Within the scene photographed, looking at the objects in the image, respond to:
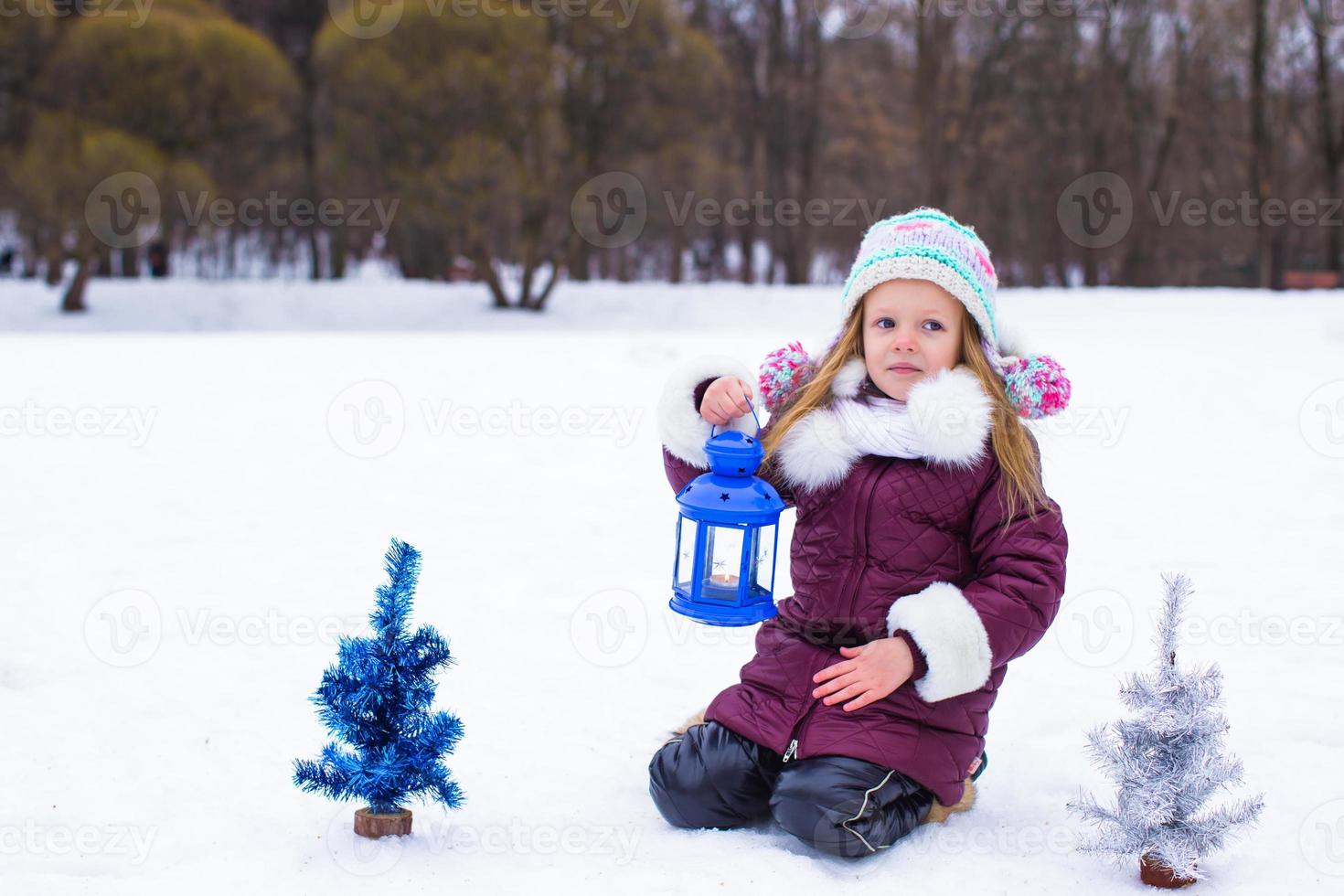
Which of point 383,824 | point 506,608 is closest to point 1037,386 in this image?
point 383,824

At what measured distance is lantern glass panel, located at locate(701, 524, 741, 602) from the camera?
2.75m

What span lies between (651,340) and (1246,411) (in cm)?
474

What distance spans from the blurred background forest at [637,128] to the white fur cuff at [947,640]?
45.5ft

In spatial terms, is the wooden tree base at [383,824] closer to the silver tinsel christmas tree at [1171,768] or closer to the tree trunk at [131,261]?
the silver tinsel christmas tree at [1171,768]

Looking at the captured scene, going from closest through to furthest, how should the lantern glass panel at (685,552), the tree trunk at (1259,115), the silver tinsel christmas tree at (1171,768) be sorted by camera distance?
1. the silver tinsel christmas tree at (1171,768)
2. the lantern glass panel at (685,552)
3. the tree trunk at (1259,115)

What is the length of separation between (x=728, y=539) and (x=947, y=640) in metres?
0.63

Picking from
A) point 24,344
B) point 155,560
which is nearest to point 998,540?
point 155,560

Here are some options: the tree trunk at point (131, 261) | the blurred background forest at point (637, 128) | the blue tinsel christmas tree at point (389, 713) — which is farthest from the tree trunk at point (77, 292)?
the blue tinsel christmas tree at point (389, 713)

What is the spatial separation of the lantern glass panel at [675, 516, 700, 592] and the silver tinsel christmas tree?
3.34 feet

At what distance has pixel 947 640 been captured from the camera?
8.07ft

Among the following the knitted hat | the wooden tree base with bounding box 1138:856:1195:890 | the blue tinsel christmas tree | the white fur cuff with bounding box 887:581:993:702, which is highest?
the knitted hat

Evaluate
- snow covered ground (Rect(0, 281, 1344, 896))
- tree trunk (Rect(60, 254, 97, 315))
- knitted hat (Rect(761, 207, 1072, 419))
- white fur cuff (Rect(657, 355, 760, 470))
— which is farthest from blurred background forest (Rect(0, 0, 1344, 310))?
knitted hat (Rect(761, 207, 1072, 419))

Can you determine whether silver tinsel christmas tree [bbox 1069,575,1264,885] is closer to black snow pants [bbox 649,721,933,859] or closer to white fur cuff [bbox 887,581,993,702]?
white fur cuff [bbox 887,581,993,702]

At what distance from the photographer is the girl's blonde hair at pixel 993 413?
2.59 m
